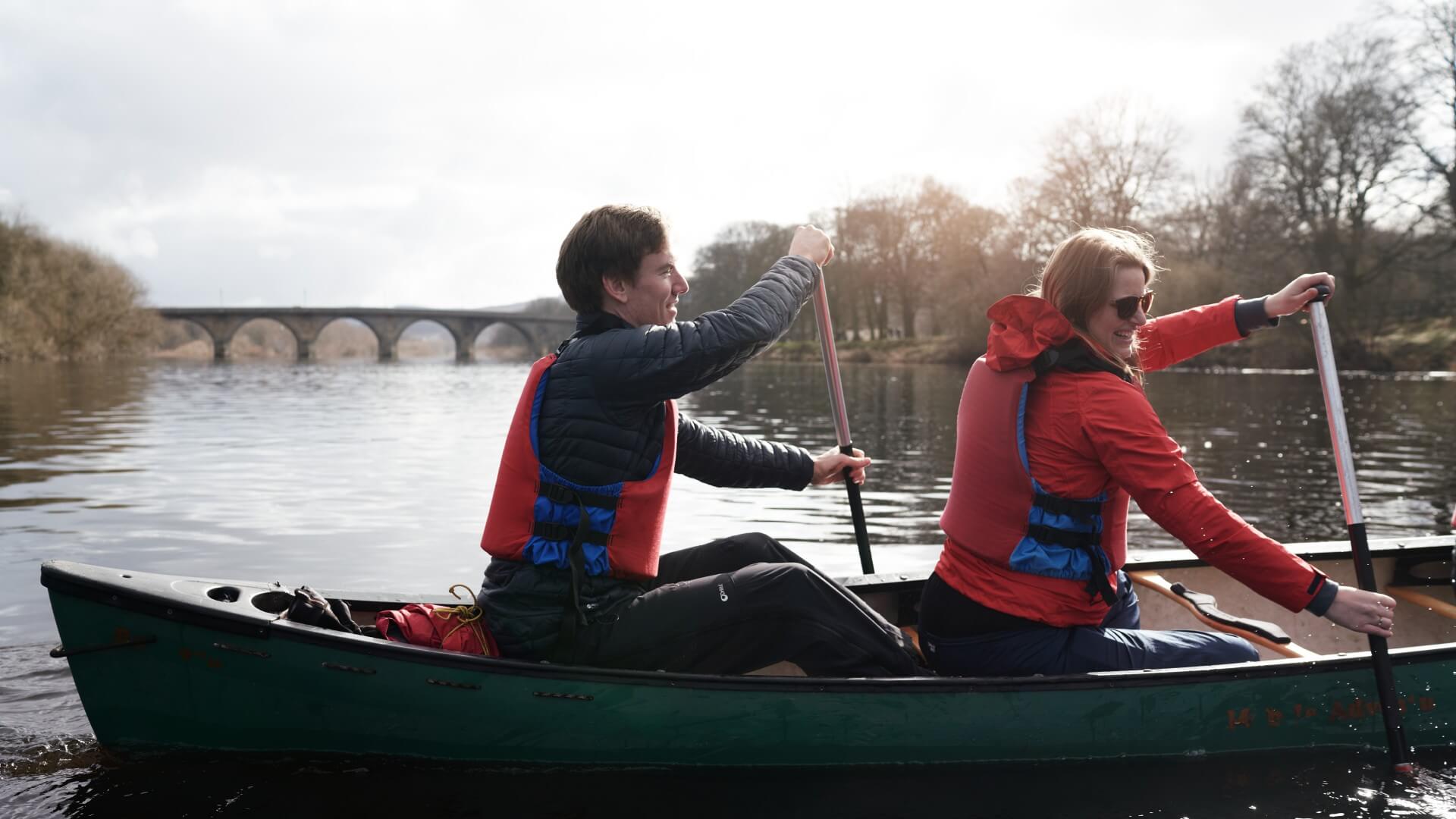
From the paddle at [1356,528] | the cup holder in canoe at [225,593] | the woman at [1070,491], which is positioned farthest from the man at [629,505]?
the paddle at [1356,528]

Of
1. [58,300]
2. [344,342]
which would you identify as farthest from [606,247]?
[344,342]

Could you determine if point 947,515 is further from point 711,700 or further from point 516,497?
point 516,497

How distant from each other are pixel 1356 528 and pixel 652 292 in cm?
270

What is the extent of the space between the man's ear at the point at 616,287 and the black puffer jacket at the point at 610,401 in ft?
0.22

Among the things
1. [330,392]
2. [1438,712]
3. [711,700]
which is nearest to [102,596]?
[711,700]

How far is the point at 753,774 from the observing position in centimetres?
380

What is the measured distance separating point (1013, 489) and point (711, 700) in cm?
121

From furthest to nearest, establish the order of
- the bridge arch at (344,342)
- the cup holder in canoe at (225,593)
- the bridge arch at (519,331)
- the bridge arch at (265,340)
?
the bridge arch at (344,342)
the bridge arch at (519,331)
the bridge arch at (265,340)
the cup holder in canoe at (225,593)

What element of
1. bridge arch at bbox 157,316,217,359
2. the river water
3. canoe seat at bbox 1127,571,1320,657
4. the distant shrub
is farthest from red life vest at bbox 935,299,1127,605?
bridge arch at bbox 157,316,217,359

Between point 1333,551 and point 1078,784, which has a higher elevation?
point 1333,551

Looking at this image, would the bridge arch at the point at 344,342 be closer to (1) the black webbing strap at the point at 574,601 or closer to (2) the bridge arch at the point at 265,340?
(2) the bridge arch at the point at 265,340

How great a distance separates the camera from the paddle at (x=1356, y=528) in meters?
3.82

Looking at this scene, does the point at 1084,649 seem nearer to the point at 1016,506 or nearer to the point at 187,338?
the point at 1016,506

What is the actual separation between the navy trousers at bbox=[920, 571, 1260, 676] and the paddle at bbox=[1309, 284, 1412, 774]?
0.42 metres
